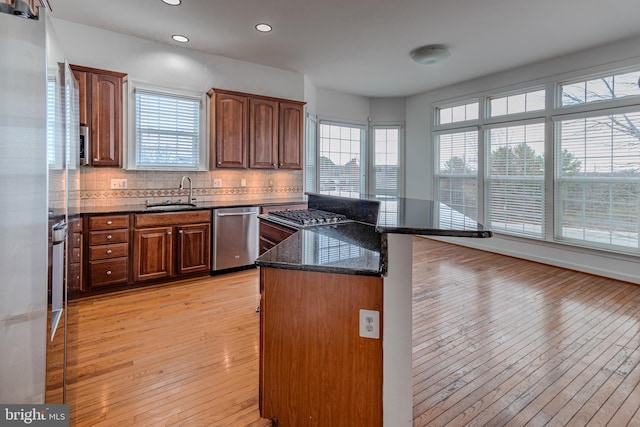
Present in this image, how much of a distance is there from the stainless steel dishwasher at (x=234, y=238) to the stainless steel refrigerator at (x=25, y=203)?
2.69m

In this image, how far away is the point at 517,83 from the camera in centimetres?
505

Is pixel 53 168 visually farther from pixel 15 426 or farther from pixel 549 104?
pixel 549 104

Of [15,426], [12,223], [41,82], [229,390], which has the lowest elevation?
[229,390]

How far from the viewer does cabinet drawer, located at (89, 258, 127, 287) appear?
3.31m

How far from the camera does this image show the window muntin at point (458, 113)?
18.9 feet

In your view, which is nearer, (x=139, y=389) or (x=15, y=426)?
(x=15, y=426)

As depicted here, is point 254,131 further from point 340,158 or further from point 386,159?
point 386,159

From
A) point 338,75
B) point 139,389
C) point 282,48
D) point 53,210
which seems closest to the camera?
point 53,210

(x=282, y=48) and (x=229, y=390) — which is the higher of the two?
(x=282, y=48)

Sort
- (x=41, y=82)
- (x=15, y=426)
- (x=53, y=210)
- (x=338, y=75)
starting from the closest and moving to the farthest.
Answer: (x=15, y=426)
(x=41, y=82)
(x=53, y=210)
(x=338, y=75)

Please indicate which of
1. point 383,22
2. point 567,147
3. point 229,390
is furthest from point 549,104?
point 229,390

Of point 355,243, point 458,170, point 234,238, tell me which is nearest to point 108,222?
point 234,238

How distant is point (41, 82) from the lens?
45.3 inches

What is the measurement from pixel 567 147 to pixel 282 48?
4.15 meters
